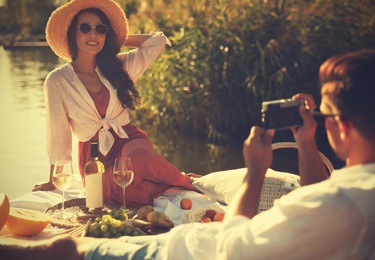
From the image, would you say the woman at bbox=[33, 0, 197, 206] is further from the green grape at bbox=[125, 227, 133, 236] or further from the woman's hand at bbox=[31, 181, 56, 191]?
the green grape at bbox=[125, 227, 133, 236]

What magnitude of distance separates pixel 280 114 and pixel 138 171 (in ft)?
6.02

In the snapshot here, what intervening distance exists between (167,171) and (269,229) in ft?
7.43

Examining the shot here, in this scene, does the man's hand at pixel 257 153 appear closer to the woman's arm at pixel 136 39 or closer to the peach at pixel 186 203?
the peach at pixel 186 203

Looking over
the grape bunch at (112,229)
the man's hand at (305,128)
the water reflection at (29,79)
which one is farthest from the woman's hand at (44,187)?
the water reflection at (29,79)

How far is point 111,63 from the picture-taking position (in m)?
4.16

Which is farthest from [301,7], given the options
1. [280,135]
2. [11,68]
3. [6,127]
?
[11,68]

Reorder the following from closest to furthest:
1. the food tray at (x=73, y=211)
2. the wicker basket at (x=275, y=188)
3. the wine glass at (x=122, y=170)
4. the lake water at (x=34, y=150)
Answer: the wine glass at (x=122, y=170) < the food tray at (x=73, y=211) < the wicker basket at (x=275, y=188) < the lake water at (x=34, y=150)

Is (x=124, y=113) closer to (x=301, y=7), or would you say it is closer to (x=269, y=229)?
(x=269, y=229)

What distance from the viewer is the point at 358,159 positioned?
1776 mm

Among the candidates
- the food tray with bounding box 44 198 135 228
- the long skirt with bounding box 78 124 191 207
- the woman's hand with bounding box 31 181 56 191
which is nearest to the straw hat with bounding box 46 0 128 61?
the long skirt with bounding box 78 124 191 207

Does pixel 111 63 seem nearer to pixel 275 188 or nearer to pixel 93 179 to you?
pixel 93 179

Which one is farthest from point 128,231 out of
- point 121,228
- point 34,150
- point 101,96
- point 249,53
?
point 34,150

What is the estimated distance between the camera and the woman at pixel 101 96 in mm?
3891

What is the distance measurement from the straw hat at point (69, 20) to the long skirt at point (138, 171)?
0.69m
